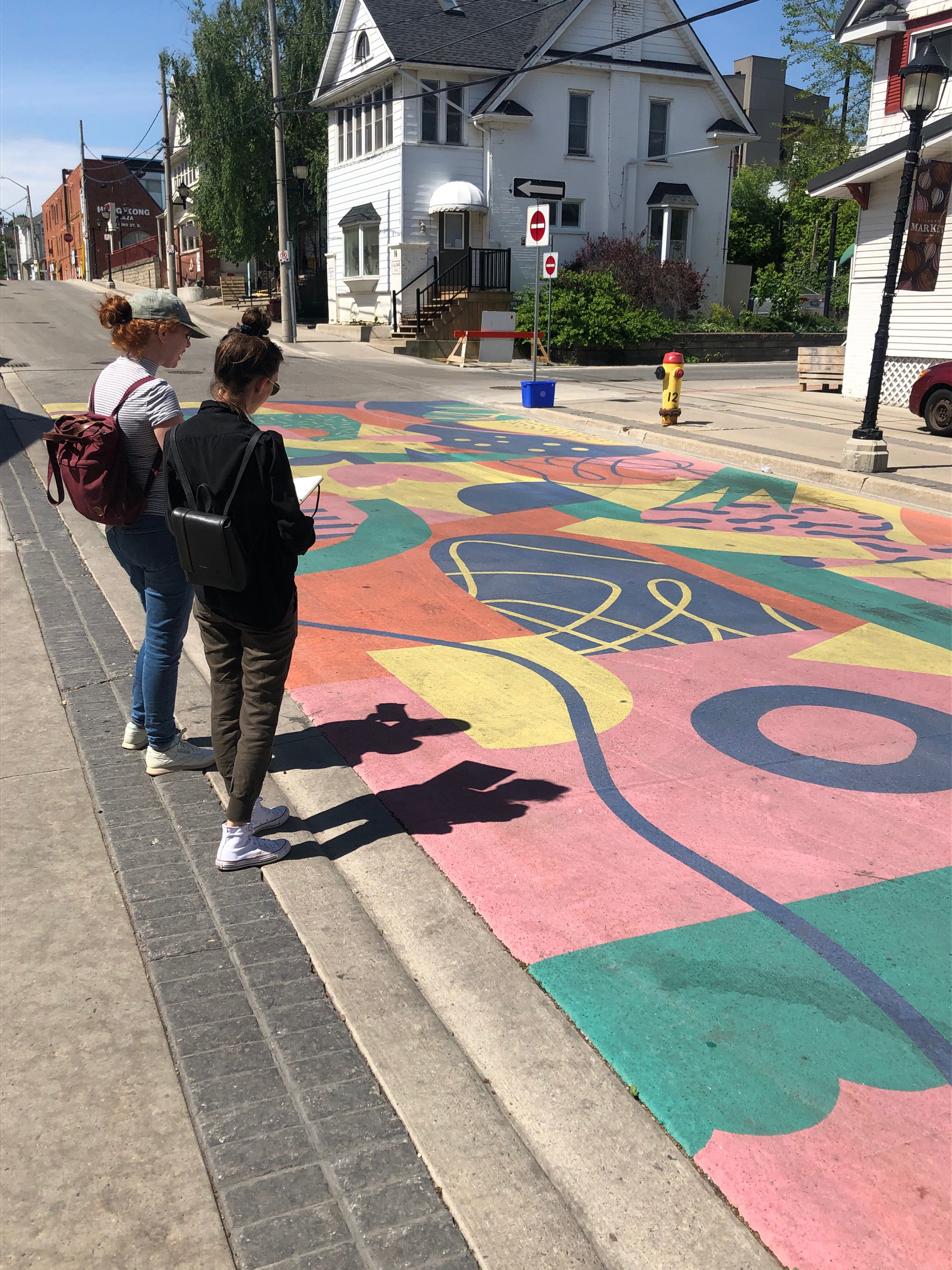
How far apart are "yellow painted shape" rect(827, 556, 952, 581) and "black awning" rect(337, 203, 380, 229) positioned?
99.3 feet

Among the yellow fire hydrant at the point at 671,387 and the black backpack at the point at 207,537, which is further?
the yellow fire hydrant at the point at 671,387

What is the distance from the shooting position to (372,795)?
14.4 ft

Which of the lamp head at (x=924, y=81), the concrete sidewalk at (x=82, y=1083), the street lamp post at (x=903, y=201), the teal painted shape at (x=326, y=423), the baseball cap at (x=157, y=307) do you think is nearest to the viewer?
the concrete sidewalk at (x=82, y=1083)

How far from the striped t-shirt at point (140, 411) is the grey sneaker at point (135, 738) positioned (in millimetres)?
1067

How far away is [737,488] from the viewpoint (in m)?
12.0

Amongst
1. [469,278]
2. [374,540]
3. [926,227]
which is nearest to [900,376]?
[926,227]

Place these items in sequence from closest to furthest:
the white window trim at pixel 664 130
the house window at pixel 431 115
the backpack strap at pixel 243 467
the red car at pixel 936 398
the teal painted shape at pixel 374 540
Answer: the backpack strap at pixel 243 467 → the teal painted shape at pixel 374 540 → the red car at pixel 936 398 → the house window at pixel 431 115 → the white window trim at pixel 664 130

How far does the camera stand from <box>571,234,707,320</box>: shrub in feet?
111

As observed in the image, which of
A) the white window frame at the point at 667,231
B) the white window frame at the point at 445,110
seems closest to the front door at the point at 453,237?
the white window frame at the point at 445,110

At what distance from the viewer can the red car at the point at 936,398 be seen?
15.9 metres

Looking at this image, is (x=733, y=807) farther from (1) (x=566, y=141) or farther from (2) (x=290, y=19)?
(2) (x=290, y=19)

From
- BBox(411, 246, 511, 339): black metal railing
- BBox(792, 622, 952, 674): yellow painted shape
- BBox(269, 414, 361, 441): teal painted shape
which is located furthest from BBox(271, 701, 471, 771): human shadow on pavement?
BBox(411, 246, 511, 339): black metal railing

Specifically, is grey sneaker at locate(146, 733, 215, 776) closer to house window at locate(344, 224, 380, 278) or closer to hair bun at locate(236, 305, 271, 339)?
hair bun at locate(236, 305, 271, 339)

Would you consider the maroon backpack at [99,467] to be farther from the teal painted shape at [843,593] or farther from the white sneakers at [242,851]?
the teal painted shape at [843,593]
